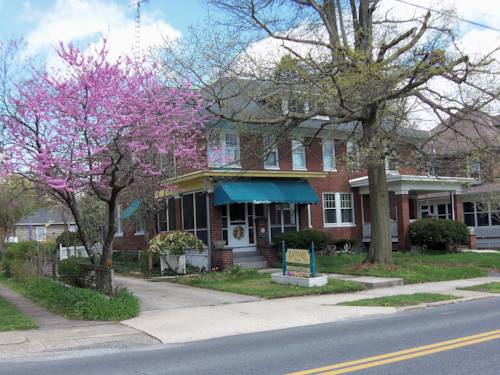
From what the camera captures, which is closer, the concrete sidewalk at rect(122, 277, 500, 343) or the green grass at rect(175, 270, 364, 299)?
the concrete sidewalk at rect(122, 277, 500, 343)

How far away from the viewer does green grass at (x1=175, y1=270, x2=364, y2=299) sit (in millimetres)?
15189

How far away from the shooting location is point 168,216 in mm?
26484

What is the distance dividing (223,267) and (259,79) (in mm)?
7459

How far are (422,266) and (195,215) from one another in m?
9.87

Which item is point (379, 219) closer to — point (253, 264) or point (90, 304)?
point (253, 264)

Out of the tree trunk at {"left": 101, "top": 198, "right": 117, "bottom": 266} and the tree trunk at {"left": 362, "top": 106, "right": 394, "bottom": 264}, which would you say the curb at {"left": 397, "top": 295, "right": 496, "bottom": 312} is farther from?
the tree trunk at {"left": 101, "top": 198, "right": 117, "bottom": 266}

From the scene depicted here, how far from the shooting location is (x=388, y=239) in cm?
1986

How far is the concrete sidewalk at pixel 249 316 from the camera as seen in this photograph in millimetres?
10344

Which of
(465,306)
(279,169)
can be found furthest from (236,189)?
(465,306)

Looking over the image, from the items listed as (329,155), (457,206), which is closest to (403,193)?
(329,155)

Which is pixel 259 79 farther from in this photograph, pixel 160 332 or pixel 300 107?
pixel 160 332

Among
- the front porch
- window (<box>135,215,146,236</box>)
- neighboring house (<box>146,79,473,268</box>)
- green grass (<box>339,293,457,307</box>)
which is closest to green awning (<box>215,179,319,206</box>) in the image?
neighboring house (<box>146,79,473,268</box>)

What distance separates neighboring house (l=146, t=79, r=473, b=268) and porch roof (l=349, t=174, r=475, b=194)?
0.05m

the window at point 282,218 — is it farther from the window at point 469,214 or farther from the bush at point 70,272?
the window at point 469,214
